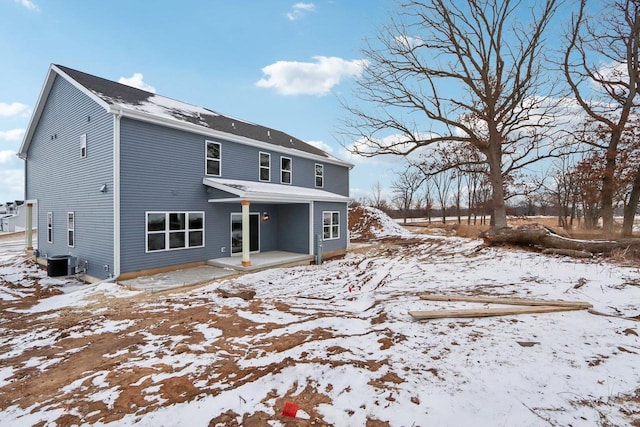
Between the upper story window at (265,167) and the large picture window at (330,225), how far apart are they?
3039 millimetres

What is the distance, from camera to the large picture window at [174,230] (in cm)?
952

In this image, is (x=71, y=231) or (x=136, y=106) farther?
(x=71, y=231)

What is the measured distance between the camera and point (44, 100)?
1203 cm

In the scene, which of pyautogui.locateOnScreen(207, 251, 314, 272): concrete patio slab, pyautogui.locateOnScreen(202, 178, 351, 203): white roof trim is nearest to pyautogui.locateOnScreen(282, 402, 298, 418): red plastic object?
pyautogui.locateOnScreen(207, 251, 314, 272): concrete patio slab

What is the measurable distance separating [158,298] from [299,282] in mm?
3455

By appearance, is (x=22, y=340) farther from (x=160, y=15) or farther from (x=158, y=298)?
(x=160, y=15)

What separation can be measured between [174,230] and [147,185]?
1668 mm

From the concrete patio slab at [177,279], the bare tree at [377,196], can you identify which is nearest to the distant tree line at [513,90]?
the concrete patio slab at [177,279]

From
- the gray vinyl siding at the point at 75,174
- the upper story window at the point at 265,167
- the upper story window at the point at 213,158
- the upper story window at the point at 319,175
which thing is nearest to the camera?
the gray vinyl siding at the point at 75,174

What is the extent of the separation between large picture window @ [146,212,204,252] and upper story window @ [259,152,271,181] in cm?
346

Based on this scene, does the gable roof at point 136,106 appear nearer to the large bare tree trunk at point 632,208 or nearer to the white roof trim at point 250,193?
the white roof trim at point 250,193

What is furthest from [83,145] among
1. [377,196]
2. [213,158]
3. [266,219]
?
[377,196]

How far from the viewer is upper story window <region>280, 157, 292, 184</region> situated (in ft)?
46.6

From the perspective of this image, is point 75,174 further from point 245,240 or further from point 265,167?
point 265,167
